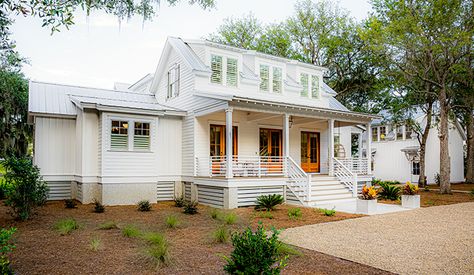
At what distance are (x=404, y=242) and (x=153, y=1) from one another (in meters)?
7.16

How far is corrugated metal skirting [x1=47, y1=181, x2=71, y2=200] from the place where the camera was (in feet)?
46.8

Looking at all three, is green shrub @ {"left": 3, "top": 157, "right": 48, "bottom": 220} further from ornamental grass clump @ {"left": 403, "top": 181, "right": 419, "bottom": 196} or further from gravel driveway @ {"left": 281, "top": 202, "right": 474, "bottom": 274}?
ornamental grass clump @ {"left": 403, "top": 181, "right": 419, "bottom": 196}

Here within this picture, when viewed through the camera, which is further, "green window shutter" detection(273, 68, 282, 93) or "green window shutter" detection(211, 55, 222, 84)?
"green window shutter" detection(273, 68, 282, 93)

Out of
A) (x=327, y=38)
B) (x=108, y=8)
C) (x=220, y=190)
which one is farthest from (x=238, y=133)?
(x=327, y=38)

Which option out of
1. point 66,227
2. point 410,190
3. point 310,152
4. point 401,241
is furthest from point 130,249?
point 310,152

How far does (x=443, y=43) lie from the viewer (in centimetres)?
1745

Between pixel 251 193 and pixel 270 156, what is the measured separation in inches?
73.2

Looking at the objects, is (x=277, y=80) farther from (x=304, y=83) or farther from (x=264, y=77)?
(x=304, y=83)

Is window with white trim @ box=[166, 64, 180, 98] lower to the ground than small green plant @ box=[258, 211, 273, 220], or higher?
higher

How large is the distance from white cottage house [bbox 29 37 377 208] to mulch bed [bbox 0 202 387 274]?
8.40 feet

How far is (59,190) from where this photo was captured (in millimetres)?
14406

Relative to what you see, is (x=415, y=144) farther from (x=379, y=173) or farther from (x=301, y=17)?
(x=301, y=17)

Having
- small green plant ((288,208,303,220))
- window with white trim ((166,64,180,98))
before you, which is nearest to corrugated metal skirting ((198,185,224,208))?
small green plant ((288,208,303,220))

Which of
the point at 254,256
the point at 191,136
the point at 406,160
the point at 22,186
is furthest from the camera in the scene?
the point at 406,160
